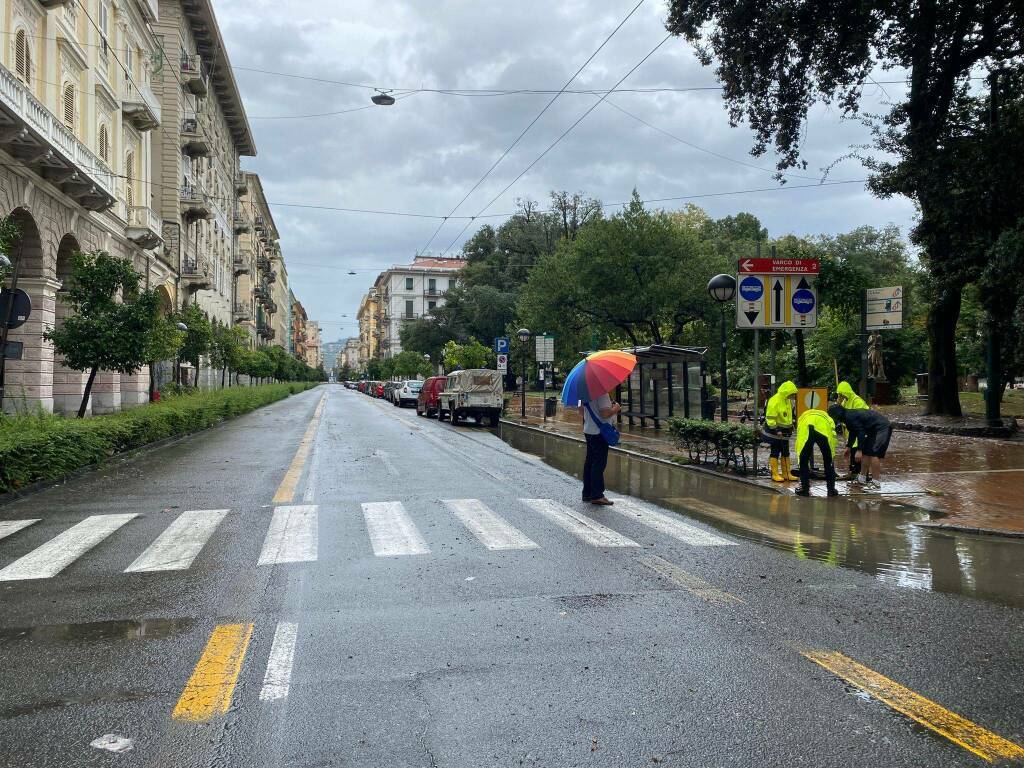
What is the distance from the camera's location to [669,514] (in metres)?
9.72

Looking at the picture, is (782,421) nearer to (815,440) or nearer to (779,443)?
(779,443)

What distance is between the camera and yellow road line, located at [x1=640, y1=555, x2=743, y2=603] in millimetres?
5875

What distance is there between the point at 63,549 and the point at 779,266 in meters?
10.9

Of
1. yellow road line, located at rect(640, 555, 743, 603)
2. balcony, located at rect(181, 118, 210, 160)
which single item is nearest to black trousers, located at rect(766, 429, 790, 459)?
yellow road line, located at rect(640, 555, 743, 603)

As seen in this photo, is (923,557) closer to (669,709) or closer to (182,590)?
(669,709)

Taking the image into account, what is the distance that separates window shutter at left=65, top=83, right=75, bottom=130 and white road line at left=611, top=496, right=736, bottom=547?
22758mm

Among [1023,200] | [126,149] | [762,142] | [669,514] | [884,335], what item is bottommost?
[669,514]

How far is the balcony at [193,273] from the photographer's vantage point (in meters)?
43.0

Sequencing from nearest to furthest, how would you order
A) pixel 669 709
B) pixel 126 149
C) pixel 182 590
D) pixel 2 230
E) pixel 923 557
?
pixel 669 709 → pixel 182 590 → pixel 923 557 → pixel 2 230 → pixel 126 149

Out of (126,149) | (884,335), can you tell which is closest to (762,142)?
(884,335)

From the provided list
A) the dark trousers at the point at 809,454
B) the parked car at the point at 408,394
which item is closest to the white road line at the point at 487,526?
the dark trousers at the point at 809,454

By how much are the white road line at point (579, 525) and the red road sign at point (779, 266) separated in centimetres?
540

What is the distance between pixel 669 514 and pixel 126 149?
30472mm

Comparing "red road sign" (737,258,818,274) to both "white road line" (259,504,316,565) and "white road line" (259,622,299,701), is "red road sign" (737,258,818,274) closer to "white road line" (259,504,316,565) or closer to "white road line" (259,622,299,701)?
"white road line" (259,504,316,565)
